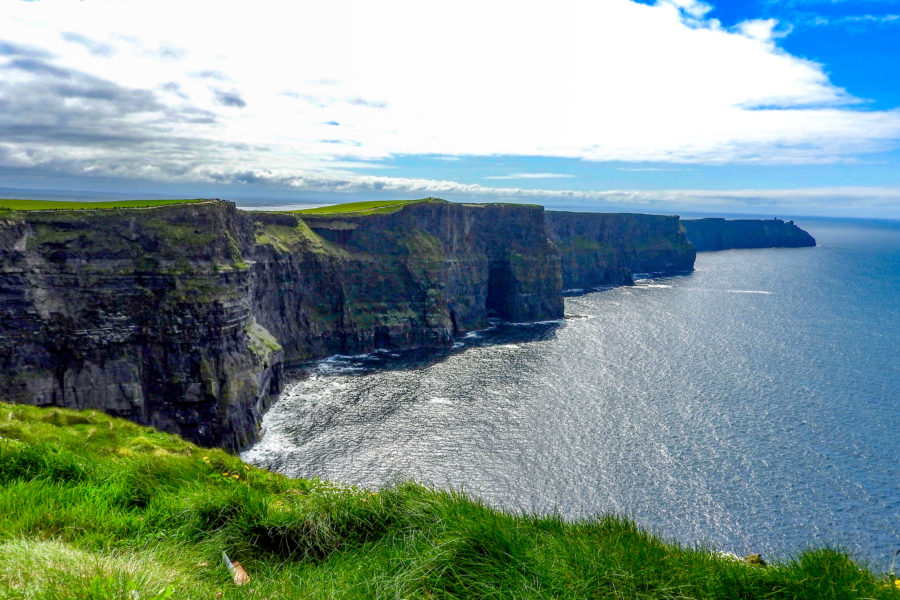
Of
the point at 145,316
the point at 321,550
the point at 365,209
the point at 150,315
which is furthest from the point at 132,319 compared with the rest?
the point at 365,209

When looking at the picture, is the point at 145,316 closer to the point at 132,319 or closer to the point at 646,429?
the point at 132,319

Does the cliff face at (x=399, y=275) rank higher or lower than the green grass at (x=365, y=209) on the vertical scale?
lower

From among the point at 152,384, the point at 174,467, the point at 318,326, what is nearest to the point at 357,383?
the point at 318,326

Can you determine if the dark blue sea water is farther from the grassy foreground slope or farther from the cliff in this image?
the grassy foreground slope

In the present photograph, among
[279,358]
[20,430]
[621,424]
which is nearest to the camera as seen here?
[20,430]

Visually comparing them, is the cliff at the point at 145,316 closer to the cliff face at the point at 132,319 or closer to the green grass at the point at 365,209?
the cliff face at the point at 132,319

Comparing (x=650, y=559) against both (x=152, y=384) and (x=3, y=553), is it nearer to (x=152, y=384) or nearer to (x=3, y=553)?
(x=3, y=553)

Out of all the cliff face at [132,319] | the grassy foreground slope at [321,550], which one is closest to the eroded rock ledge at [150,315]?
the cliff face at [132,319]
